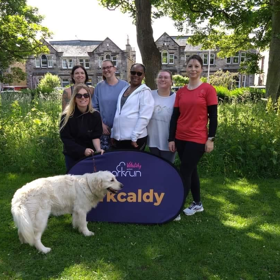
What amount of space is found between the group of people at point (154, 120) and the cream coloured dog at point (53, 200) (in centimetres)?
53

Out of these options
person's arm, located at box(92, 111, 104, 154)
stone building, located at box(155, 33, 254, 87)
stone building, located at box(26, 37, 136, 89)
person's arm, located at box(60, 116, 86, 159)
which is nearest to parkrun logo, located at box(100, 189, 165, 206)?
person's arm, located at box(92, 111, 104, 154)

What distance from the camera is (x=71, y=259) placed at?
312cm

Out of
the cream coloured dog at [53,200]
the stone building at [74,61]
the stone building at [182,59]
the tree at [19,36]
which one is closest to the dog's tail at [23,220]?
the cream coloured dog at [53,200]

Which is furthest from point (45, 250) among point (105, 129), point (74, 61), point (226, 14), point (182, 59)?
point (74, 61)

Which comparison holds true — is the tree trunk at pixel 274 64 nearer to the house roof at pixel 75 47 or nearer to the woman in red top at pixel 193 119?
the woman in red top at pixel 193 119

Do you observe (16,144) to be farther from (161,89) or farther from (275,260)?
(275,260)

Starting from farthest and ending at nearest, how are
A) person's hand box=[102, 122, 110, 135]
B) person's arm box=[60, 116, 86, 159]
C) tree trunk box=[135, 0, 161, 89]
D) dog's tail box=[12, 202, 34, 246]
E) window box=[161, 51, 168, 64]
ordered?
1. window box=[161, 51, 168, 64]
2. tree trunk box=[135, 0, 161, 89]
3. person's hand box=[102, 122, 110, 135]
4. person's arm box=[60, 116, 86, 159]
5. dog's tail box=[12, 202, 34, 246]

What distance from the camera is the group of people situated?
3.59 meters

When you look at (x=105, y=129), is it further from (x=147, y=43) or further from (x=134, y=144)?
(x=147, y=43)

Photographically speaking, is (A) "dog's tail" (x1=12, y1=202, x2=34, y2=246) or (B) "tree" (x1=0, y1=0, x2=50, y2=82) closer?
(A) "dog's tail" (x1=12, y1=202, x2=34, y2=246)

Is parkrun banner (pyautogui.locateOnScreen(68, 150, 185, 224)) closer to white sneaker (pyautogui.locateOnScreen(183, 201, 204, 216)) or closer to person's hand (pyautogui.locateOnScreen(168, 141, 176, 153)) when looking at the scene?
person's hand (pyautogui.locateOnScreen(168, 141, 176, 153))

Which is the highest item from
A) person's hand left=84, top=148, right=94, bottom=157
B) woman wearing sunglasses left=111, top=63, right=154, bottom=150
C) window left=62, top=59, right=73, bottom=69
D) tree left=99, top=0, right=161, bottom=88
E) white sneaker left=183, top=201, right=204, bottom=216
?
window left=62, top=59, right=73, bottom=69

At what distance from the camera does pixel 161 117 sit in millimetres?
3932

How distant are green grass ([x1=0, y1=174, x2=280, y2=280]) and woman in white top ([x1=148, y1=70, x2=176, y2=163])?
4.11 ft
